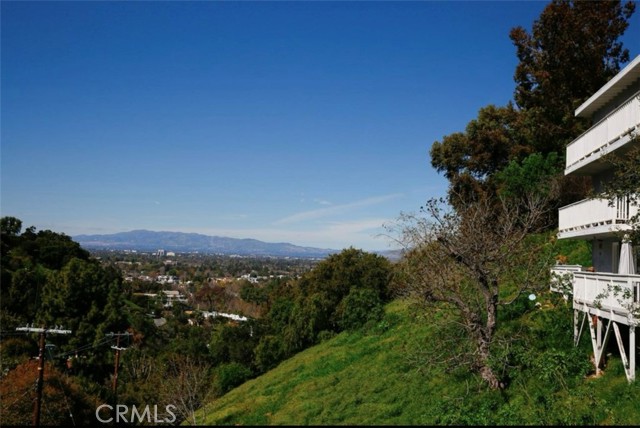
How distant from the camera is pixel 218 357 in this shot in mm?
44500

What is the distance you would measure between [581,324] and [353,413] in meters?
6.48

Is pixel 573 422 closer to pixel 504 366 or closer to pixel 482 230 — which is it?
pixel 504 366

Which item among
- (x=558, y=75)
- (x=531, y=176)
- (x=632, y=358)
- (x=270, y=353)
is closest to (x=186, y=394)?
(x=270, y=353)

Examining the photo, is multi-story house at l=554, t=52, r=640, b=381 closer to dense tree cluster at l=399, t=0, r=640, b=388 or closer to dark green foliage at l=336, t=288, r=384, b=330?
dense tree cluster at l=399, t=0, r=640, b=388

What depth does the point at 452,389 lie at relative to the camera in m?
14.6

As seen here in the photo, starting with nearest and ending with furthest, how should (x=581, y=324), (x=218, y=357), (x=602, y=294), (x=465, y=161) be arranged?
(x=602, y=294)
(x=581, y=324)
(x=465, y=161)
(x=218, y=357)

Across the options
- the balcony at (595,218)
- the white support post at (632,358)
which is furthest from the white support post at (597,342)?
the balcony at (595,218)

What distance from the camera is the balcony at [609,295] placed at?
11352mm

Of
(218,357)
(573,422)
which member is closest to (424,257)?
(573,422)

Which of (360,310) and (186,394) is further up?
(360,310)

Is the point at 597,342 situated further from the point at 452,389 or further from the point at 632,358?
the point at 452,389

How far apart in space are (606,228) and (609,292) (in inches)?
156

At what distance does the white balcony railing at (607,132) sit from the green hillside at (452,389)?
4949 millimetres

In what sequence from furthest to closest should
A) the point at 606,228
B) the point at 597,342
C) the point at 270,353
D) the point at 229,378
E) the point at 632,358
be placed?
the point at 270,353
the point at 229,378
the point at 606,228
the point at 597,342
the point at 632,358
